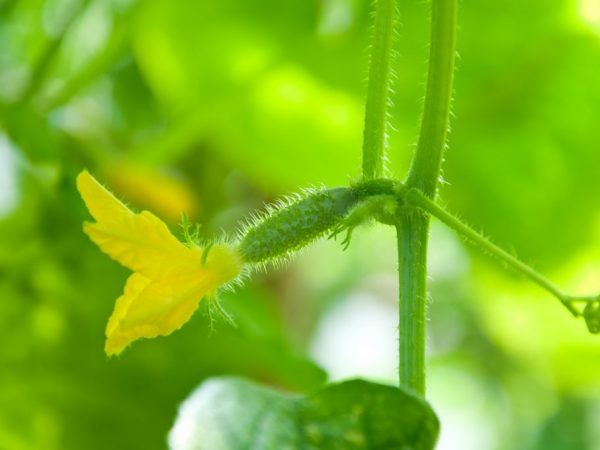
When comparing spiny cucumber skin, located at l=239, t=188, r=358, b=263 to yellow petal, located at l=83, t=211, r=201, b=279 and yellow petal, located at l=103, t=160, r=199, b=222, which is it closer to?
yellow petal, located at l=83, t=211, r=201, b=279

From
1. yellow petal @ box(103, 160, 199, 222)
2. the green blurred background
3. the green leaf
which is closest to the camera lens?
the green leaf

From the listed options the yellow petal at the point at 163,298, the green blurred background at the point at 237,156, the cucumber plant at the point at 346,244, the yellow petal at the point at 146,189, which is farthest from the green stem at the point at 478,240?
the yellow petal at the point at 146,189

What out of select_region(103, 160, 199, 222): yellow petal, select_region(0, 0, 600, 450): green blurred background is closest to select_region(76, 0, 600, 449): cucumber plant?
select_region(0, 0, 600, 450): green blurred background

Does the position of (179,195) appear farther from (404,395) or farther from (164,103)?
(404,395)

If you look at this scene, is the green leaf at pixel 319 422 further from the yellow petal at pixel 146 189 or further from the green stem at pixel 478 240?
the yellow petal at pixel 146 189

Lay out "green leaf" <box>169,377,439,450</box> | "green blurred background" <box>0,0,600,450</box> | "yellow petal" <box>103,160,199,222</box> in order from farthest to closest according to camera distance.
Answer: "yellow petal" <box>103,160,199,222</box>, "green blurred background" <box>0,0,600,450</box>, "green leaf" <box>169,377,439,450</box>

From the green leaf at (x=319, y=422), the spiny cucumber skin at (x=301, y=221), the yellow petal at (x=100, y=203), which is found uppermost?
the spiny cucumber skin at (x=301, y=221)

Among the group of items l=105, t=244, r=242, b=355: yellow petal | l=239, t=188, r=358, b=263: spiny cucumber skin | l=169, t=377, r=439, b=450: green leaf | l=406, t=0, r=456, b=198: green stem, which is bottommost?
l=169, t=377, r=439, b=450: green leaf
